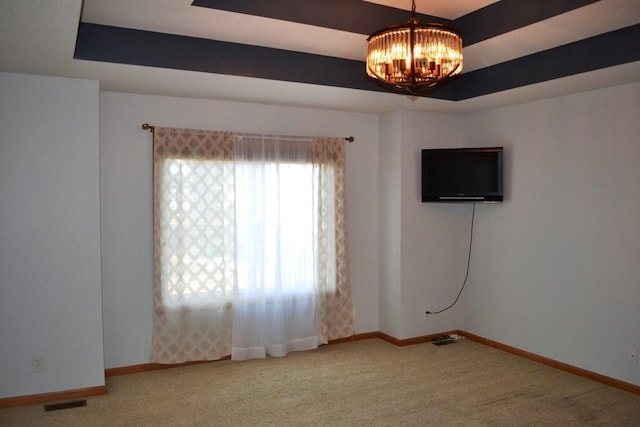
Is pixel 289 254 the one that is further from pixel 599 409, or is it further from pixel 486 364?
pixel 599 409

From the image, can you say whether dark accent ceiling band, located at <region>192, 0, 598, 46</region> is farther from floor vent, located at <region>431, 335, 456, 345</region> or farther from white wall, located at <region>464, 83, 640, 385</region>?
floor vent, located at <region>431, 335, 456, 345</region>

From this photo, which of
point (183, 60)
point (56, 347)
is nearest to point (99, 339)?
point (56, 347)

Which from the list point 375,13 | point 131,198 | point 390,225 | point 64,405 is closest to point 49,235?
point 131,198

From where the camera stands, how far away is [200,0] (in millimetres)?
2961

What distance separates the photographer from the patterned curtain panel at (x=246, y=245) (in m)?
4.35

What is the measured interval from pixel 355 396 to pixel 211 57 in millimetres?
2813

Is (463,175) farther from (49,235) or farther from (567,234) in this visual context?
(49,235)

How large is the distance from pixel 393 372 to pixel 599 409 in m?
1.60

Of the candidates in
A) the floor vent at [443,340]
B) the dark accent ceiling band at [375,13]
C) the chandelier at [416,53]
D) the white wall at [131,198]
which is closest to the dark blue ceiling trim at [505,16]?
the dark accent ceiling band at [375,13]

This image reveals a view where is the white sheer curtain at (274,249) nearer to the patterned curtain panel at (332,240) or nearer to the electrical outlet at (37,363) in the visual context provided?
the patterned curtain panel at (332,240)

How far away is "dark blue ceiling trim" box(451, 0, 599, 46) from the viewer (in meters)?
3.02

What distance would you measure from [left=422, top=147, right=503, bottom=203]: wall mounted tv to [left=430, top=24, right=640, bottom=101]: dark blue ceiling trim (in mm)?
596

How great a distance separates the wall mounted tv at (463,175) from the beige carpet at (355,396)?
5.24 feet

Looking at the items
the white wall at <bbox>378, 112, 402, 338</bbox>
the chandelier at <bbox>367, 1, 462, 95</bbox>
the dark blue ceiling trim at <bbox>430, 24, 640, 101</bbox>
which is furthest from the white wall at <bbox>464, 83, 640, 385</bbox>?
the chandelier at <bbox>367, 1, 462, 95</bbox>
